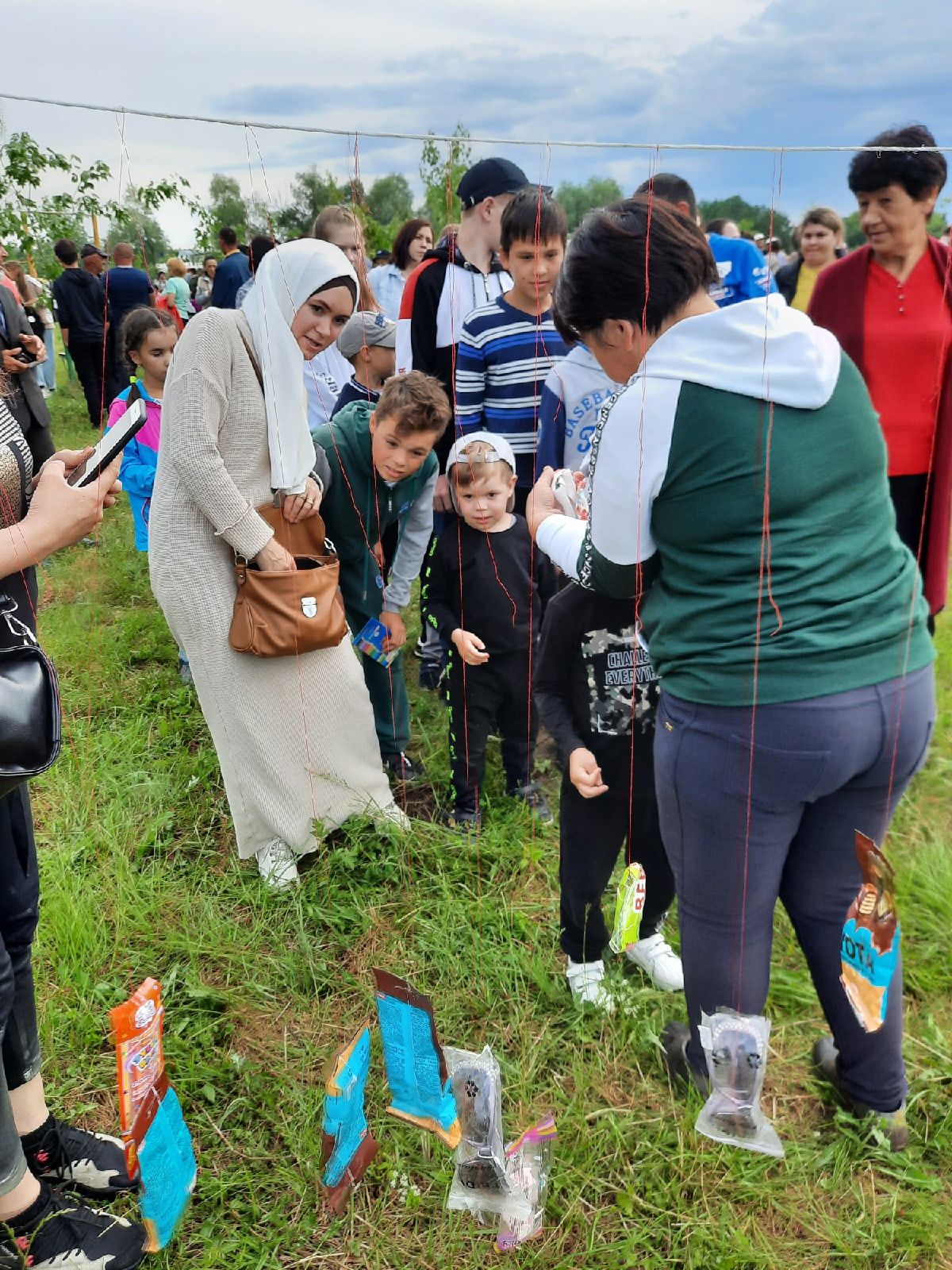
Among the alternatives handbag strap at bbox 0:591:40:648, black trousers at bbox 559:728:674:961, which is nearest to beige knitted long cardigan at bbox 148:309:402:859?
black trousers at bbox 559:728:674:961

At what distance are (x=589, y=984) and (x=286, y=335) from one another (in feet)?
5.74

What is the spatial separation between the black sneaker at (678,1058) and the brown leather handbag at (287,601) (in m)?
1.32

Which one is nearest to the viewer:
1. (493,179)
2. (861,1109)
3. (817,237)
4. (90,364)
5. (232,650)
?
(861,1109)

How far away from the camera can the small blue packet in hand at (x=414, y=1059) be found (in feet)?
4.53

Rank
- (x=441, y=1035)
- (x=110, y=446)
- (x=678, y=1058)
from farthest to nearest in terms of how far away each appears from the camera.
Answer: (x=441, y=1035) → (x=678, y=1058) → (x=110, y=446)

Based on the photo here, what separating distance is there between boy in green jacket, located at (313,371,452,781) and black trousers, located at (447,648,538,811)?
29 cm

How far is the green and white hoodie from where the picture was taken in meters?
1.27

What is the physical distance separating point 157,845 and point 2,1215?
131 centimetres

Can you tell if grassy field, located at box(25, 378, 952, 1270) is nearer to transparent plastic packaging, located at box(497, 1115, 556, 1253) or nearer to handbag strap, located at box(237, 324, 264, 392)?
transparent plastic packaging, located at box(497, 1115, 556, 1253)

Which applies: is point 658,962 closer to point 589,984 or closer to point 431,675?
point 589,984

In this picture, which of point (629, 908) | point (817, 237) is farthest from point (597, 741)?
point (817, 237)

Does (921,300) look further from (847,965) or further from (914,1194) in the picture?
(914,1194)

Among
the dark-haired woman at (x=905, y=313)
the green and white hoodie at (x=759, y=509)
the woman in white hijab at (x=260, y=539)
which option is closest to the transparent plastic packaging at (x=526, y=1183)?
the green and white hoodie at (x=759, y=509)

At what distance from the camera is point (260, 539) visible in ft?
7.50
